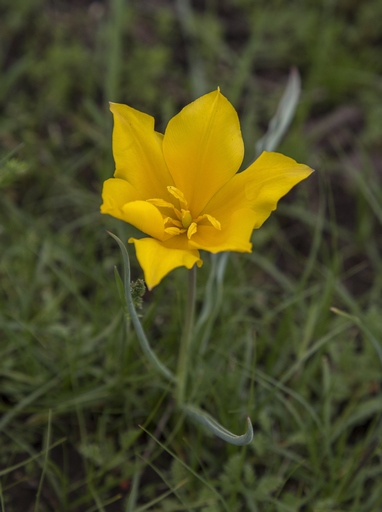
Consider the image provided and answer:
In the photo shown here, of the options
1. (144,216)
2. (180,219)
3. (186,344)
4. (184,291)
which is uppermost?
(144,216)

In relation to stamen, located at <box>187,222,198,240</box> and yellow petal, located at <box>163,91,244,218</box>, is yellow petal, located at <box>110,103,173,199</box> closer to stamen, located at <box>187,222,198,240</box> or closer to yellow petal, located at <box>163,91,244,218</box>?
yellow petal, located at <box>163,91,244,218</box>

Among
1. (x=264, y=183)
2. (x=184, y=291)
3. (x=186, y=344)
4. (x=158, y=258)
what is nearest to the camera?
(x=158, y=258)

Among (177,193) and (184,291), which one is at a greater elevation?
(177,193)

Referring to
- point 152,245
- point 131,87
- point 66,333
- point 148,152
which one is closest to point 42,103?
point 131,87

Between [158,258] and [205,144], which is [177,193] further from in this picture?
[158,258]

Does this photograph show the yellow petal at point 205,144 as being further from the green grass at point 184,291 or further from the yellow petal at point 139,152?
the green grass at point 184,291

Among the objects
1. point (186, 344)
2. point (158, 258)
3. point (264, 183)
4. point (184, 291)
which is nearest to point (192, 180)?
point (264, 183)

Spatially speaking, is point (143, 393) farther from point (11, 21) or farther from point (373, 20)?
point (373, 20)

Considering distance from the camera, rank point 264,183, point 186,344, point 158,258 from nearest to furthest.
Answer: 1. point 158,258
2. point 264,183
3. point 186,344

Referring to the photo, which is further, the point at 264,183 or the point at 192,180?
the point at 192,180
